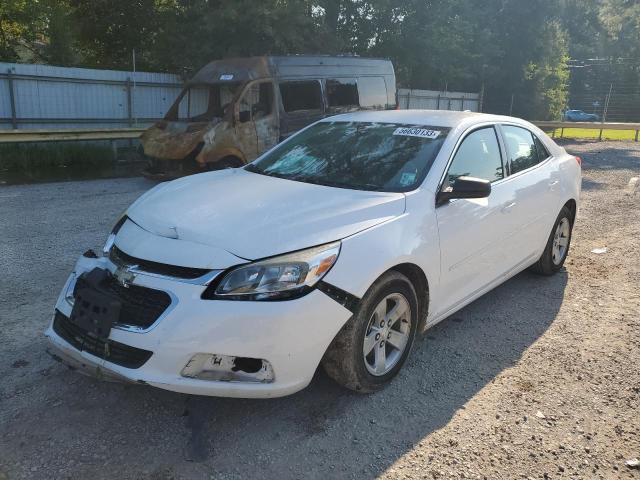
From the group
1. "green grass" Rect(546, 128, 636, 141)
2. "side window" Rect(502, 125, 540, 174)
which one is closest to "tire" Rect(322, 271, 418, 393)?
"side window" Rect(502, 125, 540, 174)

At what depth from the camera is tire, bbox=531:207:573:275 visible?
17.4ft

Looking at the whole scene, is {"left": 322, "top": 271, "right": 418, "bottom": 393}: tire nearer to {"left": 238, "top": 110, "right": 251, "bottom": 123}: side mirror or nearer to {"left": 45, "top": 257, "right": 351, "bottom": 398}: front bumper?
{"left": 45, "top": 257, "right": 351, "bottom": 398}: front bumper

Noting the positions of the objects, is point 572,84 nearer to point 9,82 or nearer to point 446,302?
point 9,82

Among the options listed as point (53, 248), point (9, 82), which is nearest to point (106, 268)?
point (53, 248)

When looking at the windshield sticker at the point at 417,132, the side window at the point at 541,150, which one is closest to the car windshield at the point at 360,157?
the windshield sticker at the point at 417,132

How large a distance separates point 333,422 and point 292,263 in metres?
0.94

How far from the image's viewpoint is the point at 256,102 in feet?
34.6

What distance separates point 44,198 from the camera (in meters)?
8.78

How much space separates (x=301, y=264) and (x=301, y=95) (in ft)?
29.0

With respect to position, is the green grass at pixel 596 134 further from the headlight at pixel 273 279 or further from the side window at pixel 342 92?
the headlight at pixel 273 279

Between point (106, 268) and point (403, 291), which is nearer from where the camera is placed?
point (106, 268)

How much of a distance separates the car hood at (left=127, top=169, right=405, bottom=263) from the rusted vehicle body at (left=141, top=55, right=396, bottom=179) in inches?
255

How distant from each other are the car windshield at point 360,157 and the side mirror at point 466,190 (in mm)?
192

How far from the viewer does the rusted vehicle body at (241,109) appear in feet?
33.3
